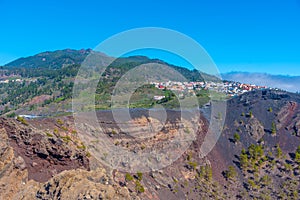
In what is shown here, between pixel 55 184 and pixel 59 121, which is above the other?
pixel 59 121

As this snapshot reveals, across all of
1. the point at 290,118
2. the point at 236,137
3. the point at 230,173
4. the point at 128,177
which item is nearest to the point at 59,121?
the point at 128,177

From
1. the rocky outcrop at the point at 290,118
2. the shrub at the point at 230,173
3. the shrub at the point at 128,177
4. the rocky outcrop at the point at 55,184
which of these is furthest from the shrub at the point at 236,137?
the rocky outcrop at the point at 55,184

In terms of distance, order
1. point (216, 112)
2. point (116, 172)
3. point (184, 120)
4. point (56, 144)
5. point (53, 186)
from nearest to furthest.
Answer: point (53, 186) → point (56, 144) → point (116, 172) → point (184, 120) → point (216, 112)

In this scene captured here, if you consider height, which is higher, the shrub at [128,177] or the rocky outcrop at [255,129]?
the rocky outcrop at [255,129]

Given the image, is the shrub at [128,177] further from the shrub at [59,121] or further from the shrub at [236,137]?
the shrub at [236,137]

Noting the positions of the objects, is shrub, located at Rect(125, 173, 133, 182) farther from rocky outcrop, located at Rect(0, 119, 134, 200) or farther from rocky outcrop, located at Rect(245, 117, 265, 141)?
rocky outcrop, located at Rect(245, 117, 265, 141)

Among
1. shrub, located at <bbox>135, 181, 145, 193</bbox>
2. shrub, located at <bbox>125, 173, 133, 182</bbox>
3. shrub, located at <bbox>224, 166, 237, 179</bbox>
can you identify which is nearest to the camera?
shrub, located at <bbox>135, 181, 145, 193</bbox>

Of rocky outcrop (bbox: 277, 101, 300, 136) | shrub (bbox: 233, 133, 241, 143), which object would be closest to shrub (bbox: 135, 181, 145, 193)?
shrub (bbox: 233, 133, 241, 143)

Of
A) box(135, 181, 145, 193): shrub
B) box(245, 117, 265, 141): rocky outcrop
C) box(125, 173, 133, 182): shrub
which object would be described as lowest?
box(135, 181, 145, 193): shrub

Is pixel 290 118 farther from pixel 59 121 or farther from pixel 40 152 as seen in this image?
pixel 40 152

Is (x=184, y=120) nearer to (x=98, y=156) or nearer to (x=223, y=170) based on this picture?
(x=223, y=170)

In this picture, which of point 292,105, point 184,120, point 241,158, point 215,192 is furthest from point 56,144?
point 292,105
